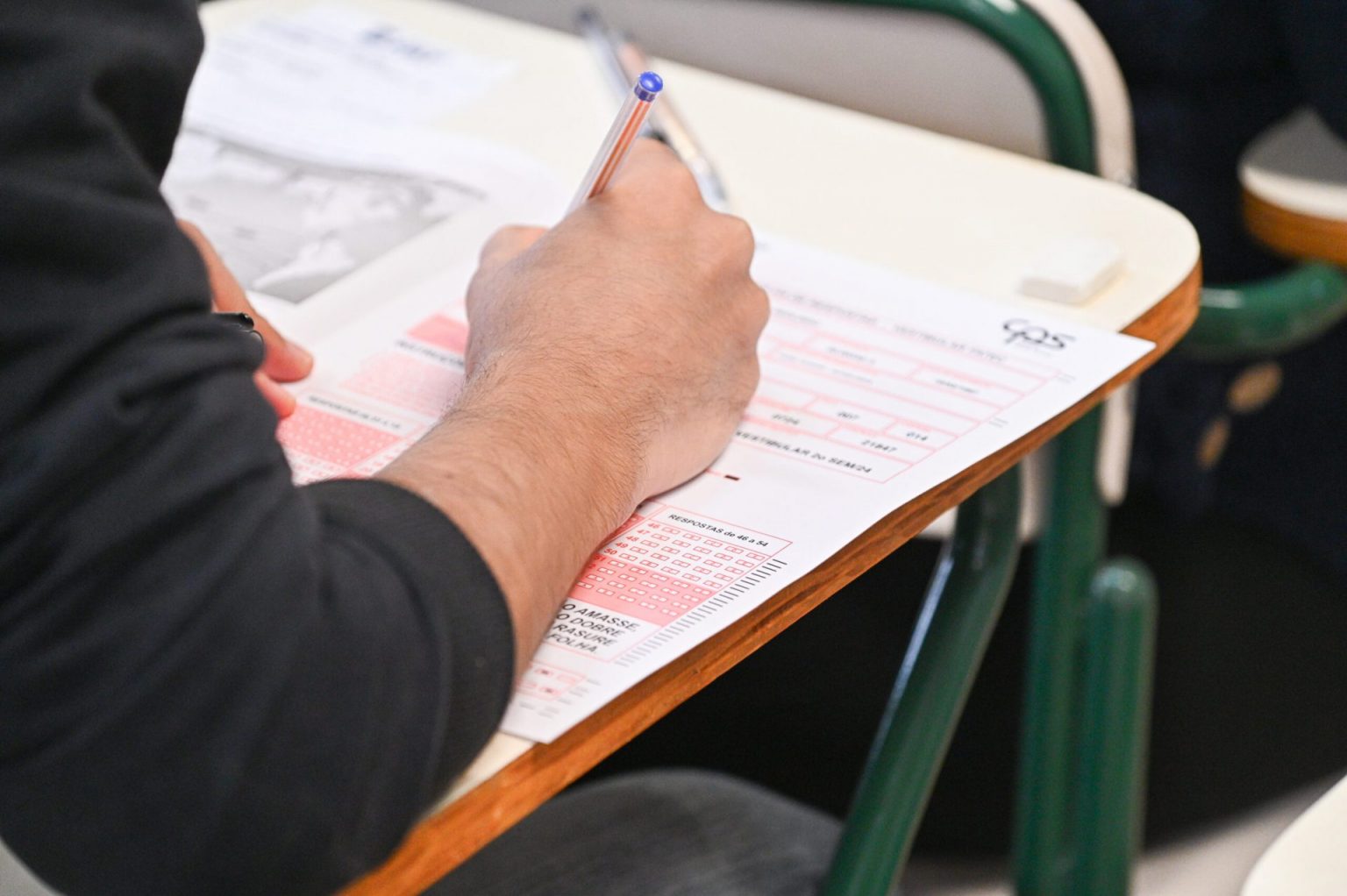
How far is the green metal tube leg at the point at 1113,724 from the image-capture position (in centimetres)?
90

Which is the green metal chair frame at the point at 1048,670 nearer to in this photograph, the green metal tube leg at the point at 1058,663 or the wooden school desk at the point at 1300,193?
the green metal tube leg at the point at 1058,663

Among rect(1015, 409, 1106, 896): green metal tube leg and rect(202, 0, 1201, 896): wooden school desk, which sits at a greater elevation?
rect(202, 0, 1201, 896): wooden school desk

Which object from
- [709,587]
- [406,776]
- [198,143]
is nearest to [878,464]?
[709,587]

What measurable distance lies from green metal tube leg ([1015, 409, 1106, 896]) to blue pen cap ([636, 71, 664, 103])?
406 mm

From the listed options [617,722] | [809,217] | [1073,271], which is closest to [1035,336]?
[1073,271]

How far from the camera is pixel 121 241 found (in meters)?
0.38

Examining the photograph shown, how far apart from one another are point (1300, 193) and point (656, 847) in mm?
588

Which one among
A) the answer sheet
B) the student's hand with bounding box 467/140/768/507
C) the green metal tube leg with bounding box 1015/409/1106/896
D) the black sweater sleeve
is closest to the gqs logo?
the answer sheet

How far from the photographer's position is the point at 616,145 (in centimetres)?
59

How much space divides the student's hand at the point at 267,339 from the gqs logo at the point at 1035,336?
1.00ft

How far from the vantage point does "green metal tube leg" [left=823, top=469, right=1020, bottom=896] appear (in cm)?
79

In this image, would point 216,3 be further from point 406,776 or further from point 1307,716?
point 1307,716

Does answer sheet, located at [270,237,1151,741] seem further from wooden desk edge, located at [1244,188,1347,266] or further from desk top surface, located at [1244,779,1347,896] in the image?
wooden desk edge, located at [1244,188,1347,266]

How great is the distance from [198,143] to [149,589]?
52cm
